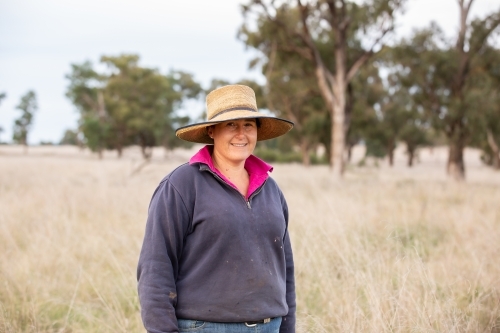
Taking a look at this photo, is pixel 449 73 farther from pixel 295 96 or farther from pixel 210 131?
pixel 210 131

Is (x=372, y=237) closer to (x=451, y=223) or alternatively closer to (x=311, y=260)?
(x=311, y=260)

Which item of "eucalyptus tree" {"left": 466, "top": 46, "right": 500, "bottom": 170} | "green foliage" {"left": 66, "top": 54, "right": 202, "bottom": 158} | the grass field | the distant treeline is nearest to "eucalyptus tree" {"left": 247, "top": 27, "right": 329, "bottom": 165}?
the distant treeline

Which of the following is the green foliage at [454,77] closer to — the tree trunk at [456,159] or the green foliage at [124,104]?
the tree trunk at [456,159]

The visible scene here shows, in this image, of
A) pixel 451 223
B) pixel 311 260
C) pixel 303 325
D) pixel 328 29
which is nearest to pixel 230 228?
pixel 303 325

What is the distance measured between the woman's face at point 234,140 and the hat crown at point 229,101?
6 cm

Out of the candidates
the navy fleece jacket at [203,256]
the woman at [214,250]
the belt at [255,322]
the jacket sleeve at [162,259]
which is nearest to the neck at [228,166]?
the woman at [214,250]

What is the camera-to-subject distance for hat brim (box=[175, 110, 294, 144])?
7.24 feet

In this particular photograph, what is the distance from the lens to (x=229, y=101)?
229cm

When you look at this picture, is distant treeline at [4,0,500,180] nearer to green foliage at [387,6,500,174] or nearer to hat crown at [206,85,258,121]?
green foliage at [387,6,500,174]

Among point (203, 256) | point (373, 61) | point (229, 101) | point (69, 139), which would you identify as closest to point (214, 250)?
point (203, 256)

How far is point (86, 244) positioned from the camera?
5746 mm

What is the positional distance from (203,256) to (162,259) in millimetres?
180

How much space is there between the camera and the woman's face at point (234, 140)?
7.43 ft

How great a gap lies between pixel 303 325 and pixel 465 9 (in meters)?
15.7
